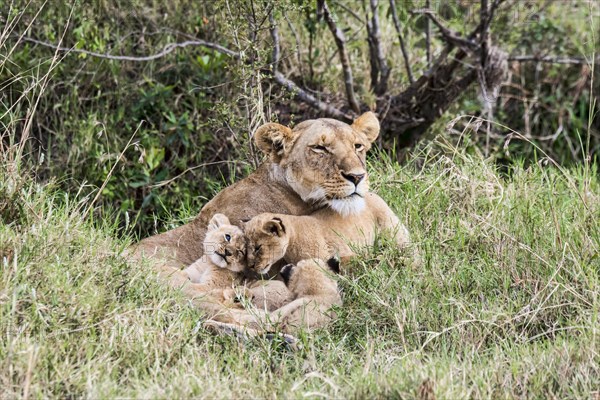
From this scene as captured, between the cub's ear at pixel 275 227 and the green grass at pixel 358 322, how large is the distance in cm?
A: 39

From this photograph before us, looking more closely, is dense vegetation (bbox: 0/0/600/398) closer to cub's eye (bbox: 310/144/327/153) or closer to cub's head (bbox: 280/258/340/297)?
cub's head (bbox: 280/258/340/297)

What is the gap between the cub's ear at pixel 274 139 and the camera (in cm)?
562

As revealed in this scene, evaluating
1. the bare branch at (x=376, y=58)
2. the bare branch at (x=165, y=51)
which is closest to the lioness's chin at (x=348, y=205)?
the bare branch at (x=165, y=51)

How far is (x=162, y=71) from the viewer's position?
26.2 ft

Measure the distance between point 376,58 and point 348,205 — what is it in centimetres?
300

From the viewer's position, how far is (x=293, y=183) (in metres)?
5.59

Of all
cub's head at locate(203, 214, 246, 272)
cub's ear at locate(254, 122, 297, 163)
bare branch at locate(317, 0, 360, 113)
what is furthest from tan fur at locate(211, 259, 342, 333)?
bare branch at locate(317, 0, 360, 113)

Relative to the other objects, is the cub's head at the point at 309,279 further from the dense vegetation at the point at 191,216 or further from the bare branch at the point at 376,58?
the bare branch at the point at 376,58

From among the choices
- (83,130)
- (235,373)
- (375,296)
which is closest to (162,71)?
(83,130)

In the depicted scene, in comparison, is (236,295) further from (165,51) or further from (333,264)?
(165,51)

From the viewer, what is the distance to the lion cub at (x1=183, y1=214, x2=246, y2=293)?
5105mm

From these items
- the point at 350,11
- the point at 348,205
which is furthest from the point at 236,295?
the point at 350,11

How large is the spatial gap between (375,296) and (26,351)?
66.5 inches

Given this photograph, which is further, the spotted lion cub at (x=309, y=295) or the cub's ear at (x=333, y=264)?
the cub's ear at (x=333, y=264)
